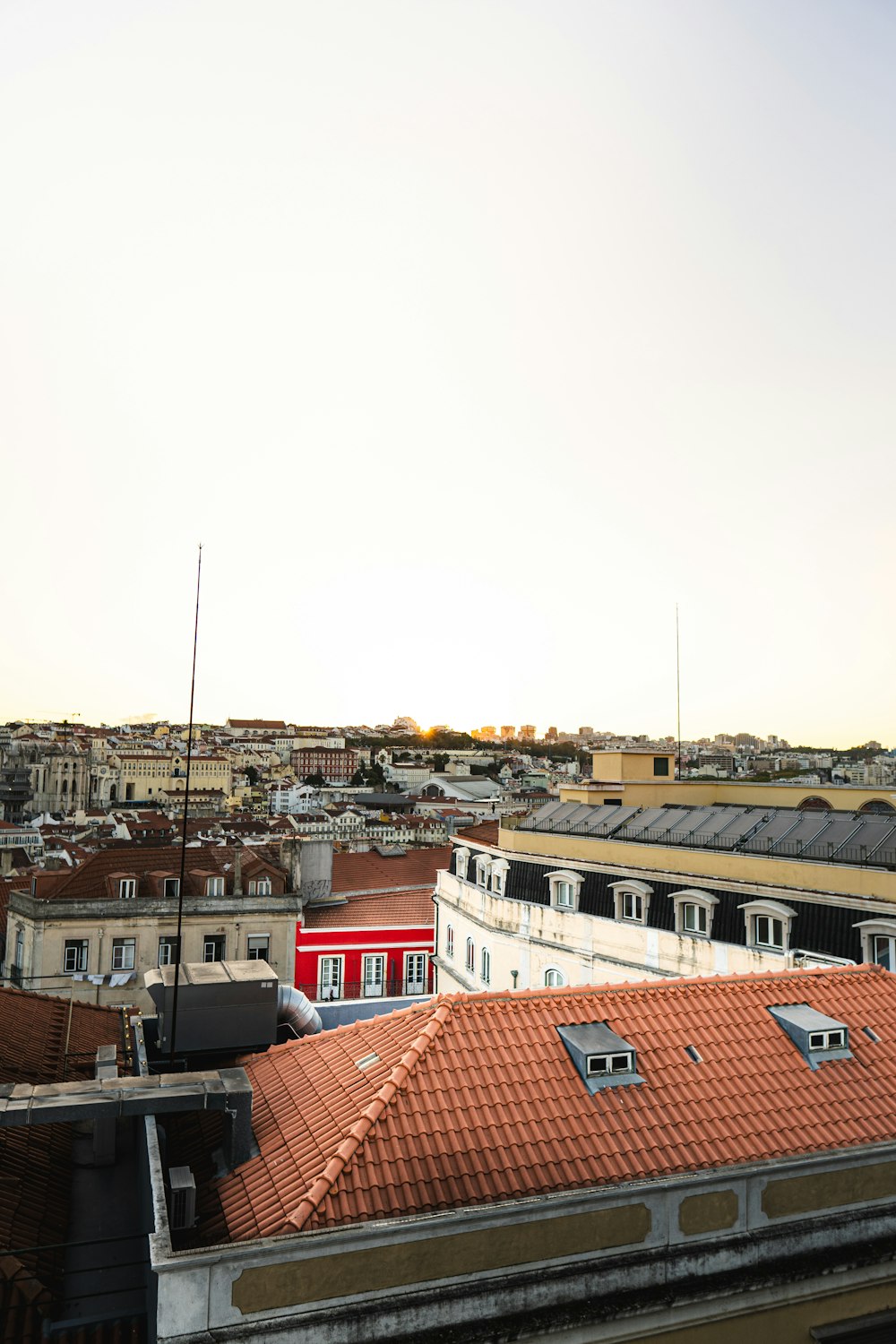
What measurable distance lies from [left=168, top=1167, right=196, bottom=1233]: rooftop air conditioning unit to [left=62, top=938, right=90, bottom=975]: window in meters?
26.6

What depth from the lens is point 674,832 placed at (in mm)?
24719

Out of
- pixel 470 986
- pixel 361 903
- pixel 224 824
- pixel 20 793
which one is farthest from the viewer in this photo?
pixel 20 793

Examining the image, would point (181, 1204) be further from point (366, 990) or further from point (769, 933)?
point (366, 990)

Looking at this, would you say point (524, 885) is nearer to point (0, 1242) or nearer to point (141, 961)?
point (141, 961)

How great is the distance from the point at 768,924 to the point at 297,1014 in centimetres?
1116

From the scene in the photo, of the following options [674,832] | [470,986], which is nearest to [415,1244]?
[674,832]

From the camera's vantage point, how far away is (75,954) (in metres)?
31.7

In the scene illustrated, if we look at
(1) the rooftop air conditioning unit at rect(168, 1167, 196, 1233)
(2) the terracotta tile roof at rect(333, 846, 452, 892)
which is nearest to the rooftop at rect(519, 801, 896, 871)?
(2) the terracotta tile roof at rect(333, 846, 452, 892)

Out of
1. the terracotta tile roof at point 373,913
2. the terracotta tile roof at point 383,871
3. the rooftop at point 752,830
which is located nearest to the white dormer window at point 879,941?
the rooftop at point 752,830

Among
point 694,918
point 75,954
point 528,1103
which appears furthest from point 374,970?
point 528,1103

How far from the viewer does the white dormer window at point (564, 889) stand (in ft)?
83.0

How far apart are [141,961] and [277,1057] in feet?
77.1

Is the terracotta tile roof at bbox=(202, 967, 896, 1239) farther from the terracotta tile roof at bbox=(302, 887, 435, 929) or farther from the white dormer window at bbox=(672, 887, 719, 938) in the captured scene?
the terracotta tile roof at bbox=(302, 887, 435, 929)

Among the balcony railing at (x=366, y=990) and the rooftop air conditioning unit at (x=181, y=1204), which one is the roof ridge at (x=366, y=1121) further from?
the balcony railing at (x=366, y=990)
